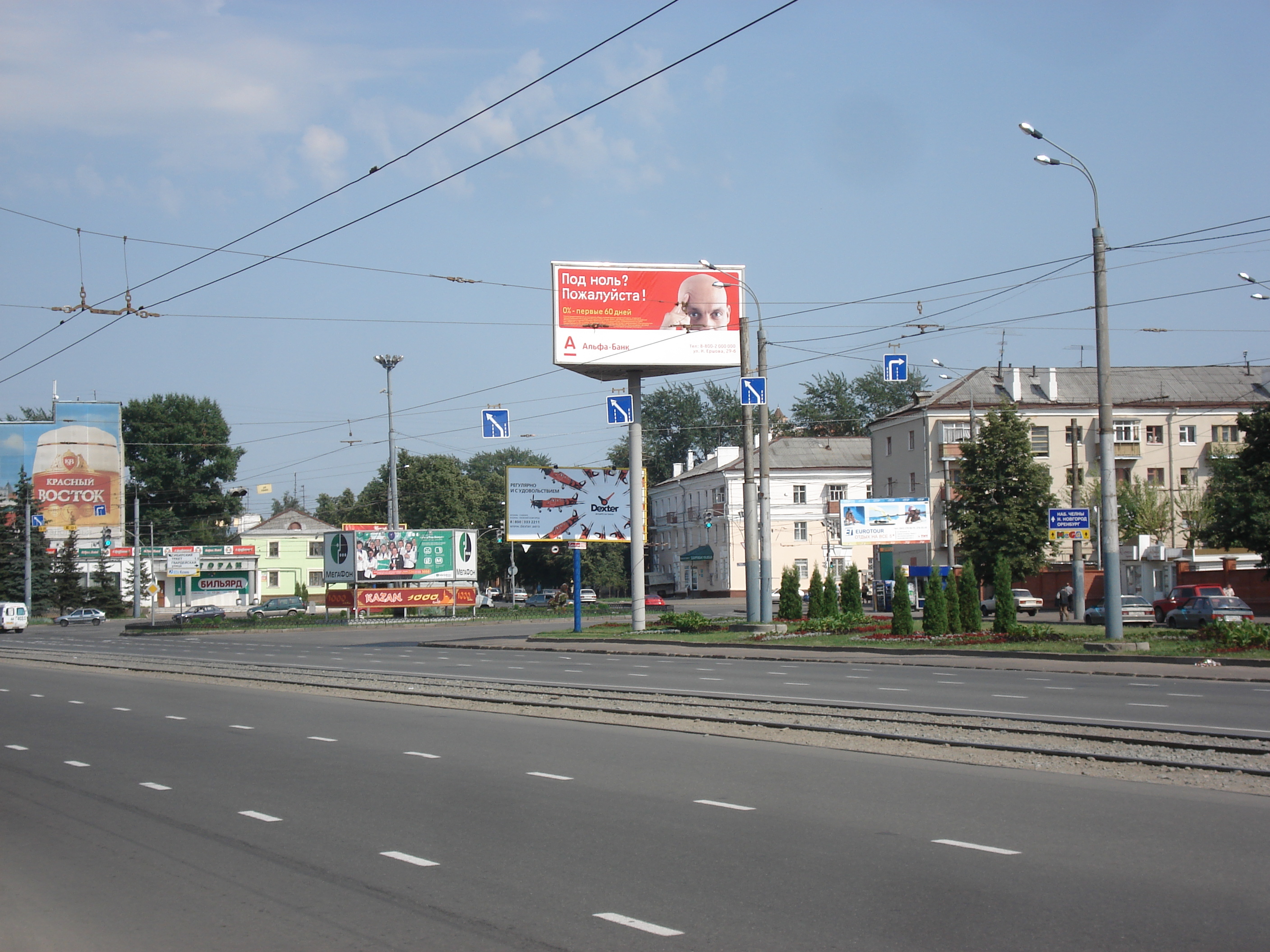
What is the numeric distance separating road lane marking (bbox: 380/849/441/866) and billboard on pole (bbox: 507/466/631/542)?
36438 mm

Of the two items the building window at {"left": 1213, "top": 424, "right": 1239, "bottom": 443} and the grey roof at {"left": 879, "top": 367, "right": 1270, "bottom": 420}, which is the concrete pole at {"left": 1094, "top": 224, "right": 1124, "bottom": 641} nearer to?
the grey roof at {"left": 879, "top": 367, "right": 1270, "bottom": 420}

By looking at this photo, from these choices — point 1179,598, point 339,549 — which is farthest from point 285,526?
point 1179,598

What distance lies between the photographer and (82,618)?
7725 centimetres

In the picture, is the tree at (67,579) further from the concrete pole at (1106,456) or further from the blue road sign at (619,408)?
the concrete pole at (1106,456)

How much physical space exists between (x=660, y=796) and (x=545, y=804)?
38.6 inches

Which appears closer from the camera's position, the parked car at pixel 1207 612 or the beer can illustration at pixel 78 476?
the parked car at pixel 1207 612

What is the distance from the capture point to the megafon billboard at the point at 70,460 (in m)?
84.5

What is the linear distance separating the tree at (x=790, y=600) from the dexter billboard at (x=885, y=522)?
52.9 ft

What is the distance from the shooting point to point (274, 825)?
8.54 metres

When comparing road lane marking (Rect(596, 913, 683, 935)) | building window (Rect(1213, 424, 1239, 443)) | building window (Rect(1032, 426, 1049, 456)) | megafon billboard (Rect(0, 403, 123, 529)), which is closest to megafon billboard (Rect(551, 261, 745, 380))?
road lane marking (Rect(596, 913, 683, 935))

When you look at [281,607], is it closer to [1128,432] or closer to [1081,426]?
[1081,426]

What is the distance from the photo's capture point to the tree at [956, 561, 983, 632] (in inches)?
1187

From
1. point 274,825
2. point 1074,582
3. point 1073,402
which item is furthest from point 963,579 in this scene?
point 1073,402

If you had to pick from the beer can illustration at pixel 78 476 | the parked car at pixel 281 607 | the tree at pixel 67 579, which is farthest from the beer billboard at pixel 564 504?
the tree at pixel 67 579
